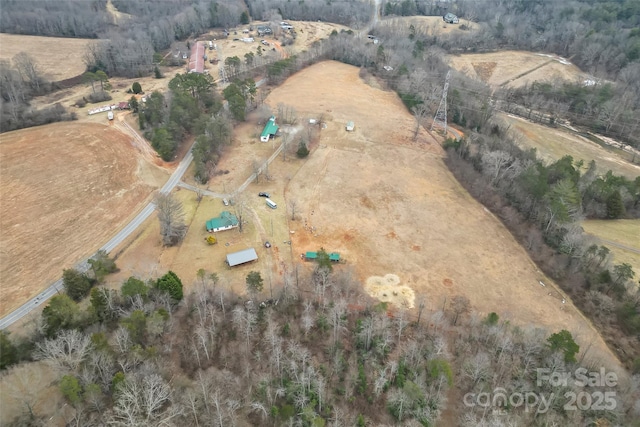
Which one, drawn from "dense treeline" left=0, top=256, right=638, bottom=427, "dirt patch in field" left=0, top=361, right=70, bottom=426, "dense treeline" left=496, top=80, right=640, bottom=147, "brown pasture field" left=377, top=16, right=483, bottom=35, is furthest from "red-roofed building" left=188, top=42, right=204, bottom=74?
"dirt patch in field" left=0, top=361, right=70, bottom=426

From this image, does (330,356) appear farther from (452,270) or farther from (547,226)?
(547,226)

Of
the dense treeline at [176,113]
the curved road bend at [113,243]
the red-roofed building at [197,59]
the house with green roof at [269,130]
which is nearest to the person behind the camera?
the curved road bend at [113,243]

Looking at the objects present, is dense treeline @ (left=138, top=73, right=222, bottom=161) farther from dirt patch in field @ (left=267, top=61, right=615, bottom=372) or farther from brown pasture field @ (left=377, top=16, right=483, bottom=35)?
brown pasture field @ (left=377, top=16, right=483, bottom=35)

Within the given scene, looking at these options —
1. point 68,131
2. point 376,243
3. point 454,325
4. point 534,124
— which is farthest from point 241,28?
point 454,325

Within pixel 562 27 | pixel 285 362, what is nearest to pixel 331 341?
pixel 285 362

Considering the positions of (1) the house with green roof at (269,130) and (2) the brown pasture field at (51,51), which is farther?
(2) the brown pasture field at (51,51)

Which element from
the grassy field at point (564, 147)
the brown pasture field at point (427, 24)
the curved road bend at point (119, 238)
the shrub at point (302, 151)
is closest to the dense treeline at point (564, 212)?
the grassy field at point (564, 147)

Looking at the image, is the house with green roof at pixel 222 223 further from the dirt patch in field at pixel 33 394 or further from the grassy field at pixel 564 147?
the grassy field at pixel 564 147
